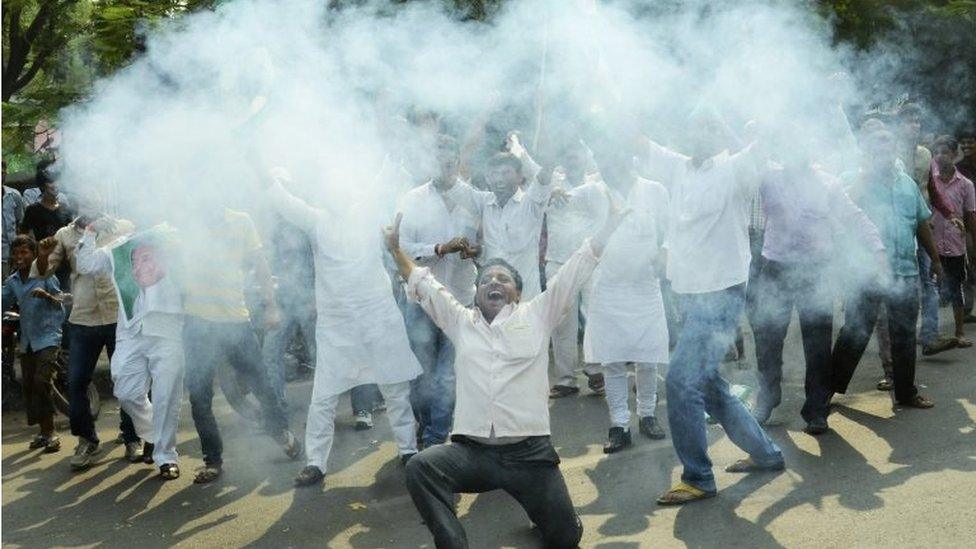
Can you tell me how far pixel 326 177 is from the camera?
681 centimetres

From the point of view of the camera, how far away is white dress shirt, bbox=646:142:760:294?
564 cm

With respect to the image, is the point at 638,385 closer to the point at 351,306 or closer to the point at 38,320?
the point at 351,306

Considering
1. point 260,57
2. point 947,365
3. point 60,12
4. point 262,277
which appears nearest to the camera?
point 260,57

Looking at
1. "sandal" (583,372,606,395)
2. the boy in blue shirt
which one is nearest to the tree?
the boy in blue shirt

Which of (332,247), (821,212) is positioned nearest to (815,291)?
(821,212)

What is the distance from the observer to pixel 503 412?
16.1 feet

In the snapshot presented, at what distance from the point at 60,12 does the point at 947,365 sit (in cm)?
1021

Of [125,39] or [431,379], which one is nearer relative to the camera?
[431,379]

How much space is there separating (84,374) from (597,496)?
3605 mm

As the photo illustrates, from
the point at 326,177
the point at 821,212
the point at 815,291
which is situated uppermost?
the point at 326,177

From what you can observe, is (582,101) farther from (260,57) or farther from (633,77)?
(260,57)

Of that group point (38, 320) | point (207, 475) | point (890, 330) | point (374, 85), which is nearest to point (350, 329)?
point (207, 475)

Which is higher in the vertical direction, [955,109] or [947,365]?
[955,109]

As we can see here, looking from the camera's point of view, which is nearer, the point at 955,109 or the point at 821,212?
the point at 821,212
